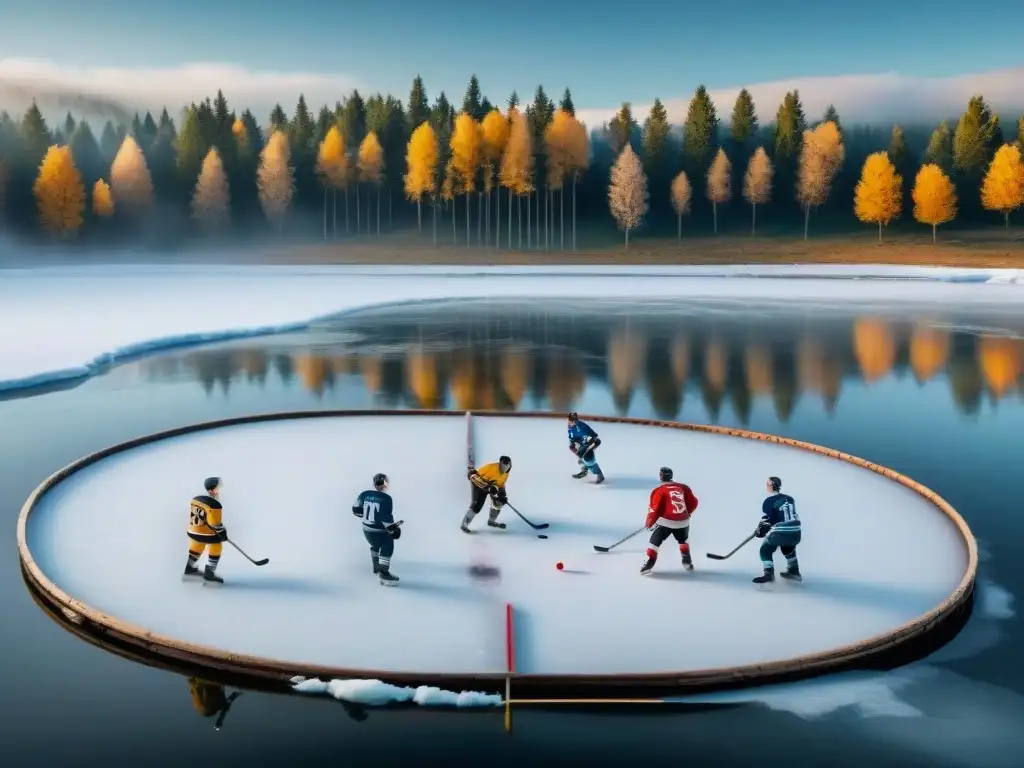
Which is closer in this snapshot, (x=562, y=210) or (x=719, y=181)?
(x=562, y=210)

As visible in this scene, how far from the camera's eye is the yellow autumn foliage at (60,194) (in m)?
103

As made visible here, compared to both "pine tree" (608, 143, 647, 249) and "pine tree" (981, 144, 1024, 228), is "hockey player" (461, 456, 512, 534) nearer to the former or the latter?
"pine tree" (608, 143, 647, 249)

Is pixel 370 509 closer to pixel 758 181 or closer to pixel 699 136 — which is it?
pixel 758 181

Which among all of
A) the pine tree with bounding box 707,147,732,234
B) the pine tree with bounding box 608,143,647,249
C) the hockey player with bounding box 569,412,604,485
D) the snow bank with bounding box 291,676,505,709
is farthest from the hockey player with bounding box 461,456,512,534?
the pine tree with bounding box 707,147,732,234

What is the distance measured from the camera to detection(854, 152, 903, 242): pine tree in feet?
326

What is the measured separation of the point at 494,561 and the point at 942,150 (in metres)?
121

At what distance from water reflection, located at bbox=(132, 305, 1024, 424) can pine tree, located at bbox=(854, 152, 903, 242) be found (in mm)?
56410

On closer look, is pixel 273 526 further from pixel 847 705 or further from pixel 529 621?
pixel 847 705

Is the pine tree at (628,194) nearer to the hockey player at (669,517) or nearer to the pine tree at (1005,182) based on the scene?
the pine tree at (1005,182)

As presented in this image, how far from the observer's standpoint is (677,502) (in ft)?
40.5

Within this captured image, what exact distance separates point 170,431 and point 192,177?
99.6 meters

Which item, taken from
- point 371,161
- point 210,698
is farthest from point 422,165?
point 210,698

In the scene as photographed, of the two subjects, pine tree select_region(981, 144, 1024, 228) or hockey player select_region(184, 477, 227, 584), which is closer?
hockey player select_region(184, 477, 227, 584)

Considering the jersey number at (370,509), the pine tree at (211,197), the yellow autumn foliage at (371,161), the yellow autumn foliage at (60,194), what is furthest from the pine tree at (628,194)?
the jersey number at (370,509)
